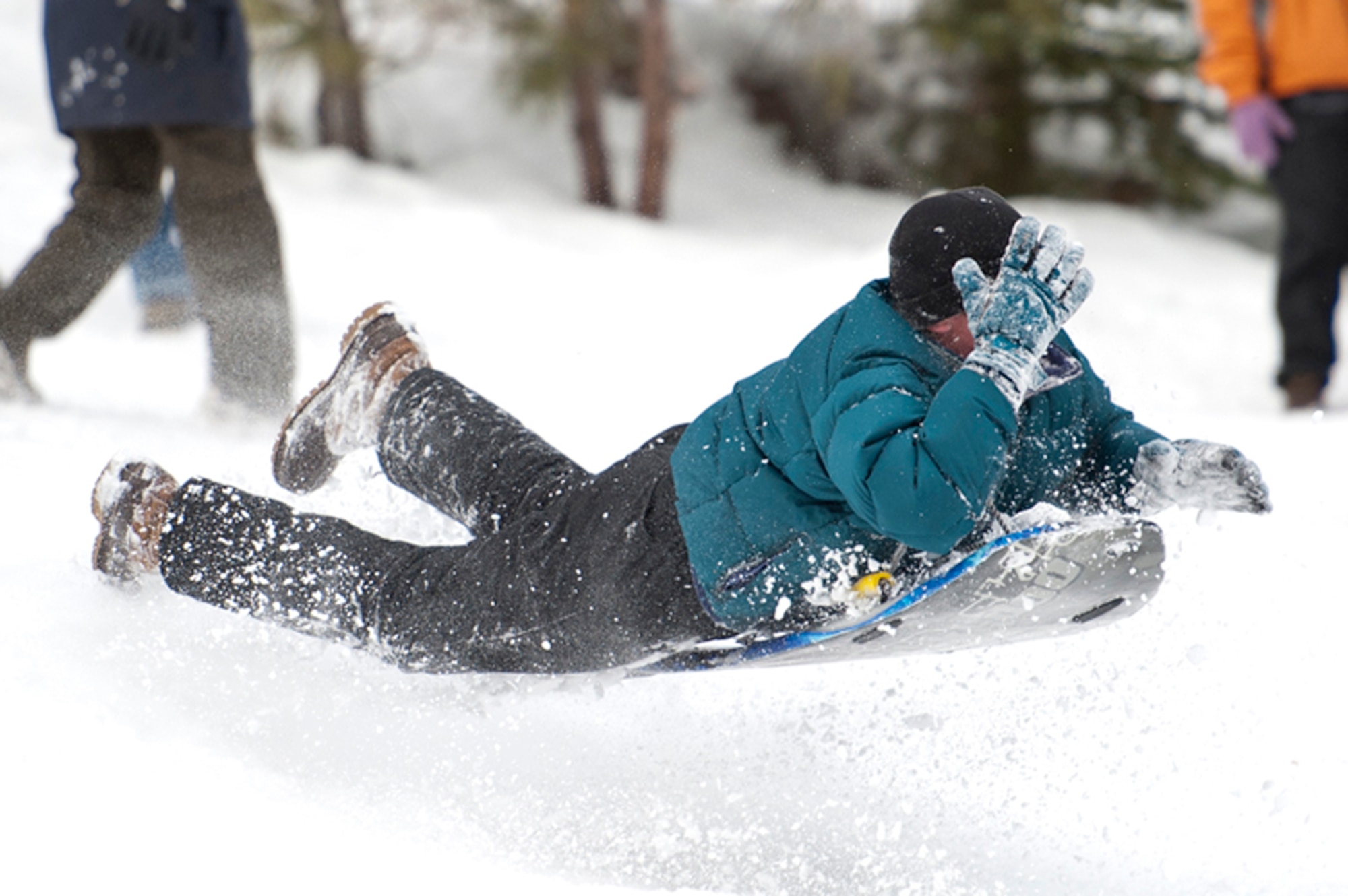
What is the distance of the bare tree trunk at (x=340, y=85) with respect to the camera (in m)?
6.22

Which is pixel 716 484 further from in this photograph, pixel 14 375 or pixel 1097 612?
pixel 14 375

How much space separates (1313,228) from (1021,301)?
3.02 m

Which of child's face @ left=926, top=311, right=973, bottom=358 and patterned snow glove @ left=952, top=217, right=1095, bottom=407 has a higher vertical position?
patterned snow glove @ left=952, top=217, right=1095, bottom=407

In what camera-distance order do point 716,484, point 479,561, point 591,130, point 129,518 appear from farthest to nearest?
point 591,130 → point 129,518 → point 479,561 → point 716,484

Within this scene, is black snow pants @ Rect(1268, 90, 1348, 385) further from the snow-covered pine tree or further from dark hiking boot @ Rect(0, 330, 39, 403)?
dark hiking boot @ Rect(0, 330, 39, 403)

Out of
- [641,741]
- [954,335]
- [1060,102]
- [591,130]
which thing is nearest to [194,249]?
[641,741]

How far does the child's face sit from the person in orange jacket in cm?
289

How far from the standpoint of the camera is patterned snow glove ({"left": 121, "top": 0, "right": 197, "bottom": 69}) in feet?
9.93

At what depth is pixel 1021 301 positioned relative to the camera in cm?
159

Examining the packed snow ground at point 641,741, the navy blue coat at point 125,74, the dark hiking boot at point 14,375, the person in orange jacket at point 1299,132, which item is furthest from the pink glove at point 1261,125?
the dark hiking boot at point 14,375

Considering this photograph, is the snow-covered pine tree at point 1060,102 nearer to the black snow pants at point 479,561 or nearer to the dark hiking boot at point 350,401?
the dark hiking boot at point 350,401

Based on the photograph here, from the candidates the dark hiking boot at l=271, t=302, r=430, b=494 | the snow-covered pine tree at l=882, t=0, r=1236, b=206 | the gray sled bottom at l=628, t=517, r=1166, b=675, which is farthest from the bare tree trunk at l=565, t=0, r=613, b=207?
the gray sled bottom at l=628, t=517, r=1166, b=675

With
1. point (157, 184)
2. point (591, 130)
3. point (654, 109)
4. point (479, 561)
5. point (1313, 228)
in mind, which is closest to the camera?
point (479, 561)

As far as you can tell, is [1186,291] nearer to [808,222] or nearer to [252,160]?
[808,222]
